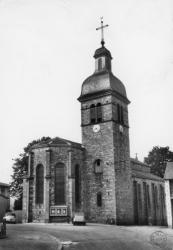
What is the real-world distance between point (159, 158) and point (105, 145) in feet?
124

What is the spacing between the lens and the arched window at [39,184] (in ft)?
120

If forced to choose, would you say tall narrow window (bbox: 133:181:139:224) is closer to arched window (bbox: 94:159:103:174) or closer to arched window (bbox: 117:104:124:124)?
arched window (bbox: 94:159:103:174)

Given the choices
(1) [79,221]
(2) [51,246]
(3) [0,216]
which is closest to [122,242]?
(2) [51,246]

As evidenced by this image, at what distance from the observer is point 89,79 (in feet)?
138

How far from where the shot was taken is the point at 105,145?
3894cm

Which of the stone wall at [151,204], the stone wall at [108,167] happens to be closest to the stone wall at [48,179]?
the stone wall at [108,167]

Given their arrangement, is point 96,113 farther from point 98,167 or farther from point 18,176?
point 18,176

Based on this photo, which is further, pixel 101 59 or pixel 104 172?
pixel 101 59

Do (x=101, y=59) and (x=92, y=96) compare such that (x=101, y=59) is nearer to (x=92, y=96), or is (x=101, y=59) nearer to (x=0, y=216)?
(x=92, y=96)

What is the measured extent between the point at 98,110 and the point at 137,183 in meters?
11.7

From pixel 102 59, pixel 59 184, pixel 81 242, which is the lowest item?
pixel 81 242

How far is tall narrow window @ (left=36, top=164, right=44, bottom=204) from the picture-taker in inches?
1436

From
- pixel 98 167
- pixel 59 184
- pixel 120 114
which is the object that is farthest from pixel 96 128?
pixel 59 184

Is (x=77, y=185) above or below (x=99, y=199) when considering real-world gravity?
above
